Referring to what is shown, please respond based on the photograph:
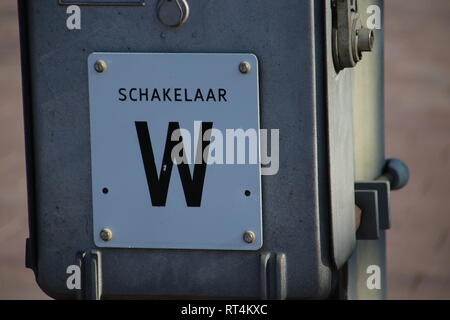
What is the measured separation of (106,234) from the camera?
3260 millimetres

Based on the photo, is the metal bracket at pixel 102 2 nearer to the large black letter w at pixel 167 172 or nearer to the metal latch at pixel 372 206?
the large black letter w at pixel 167 172

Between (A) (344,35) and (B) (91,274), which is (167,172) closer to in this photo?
(B) (91,274)

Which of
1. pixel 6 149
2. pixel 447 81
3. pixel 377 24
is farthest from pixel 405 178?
pixel 447 81

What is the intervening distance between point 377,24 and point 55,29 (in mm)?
1197

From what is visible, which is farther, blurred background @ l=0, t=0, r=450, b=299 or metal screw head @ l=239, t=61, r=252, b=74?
blurred background @ l=0, t=0, r=450, b=299

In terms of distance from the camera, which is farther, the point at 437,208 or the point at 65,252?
the point at 437,208

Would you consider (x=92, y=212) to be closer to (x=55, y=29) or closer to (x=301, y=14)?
(x=55, y=29)

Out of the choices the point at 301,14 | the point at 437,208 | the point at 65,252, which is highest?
the point at 301,14

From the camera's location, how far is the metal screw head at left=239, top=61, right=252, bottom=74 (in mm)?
3143

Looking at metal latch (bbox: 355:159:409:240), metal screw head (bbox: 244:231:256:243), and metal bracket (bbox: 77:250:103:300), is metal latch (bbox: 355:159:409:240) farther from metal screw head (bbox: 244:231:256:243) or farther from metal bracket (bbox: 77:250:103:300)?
metal bracket (bbox: 77:250:103:300)

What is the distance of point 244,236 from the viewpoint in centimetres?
319

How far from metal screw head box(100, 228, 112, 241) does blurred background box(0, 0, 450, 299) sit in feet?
10.8

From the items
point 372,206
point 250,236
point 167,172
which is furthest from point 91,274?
point 372,206

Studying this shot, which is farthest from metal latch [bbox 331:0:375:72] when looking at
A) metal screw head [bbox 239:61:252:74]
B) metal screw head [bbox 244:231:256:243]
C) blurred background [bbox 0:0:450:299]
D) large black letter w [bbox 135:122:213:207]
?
blurred background [bbox 0:0:450:299]
